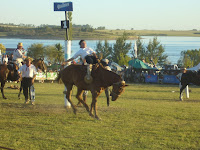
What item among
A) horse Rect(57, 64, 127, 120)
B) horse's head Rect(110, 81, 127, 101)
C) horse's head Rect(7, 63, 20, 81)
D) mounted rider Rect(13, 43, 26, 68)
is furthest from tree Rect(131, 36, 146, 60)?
horse's head Rect(110, 81, 127, 101)

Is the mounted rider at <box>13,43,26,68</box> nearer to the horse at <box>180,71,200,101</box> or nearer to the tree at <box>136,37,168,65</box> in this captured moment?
the horse at <box>180,71,200,101</box>

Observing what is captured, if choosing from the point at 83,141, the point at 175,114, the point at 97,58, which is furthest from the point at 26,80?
the point at 83,141

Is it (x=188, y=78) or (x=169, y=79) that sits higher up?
(x=188, y=78)

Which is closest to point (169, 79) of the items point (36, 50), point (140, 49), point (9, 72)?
point (9, 72)

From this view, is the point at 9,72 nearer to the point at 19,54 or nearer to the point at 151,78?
the point at 19,54

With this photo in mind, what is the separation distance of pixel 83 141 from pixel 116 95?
375 cm

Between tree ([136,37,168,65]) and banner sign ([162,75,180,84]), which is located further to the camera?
tree ([136,37,168,65])

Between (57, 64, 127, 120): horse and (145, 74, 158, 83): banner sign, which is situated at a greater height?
(57, 64, 127, 120): horse

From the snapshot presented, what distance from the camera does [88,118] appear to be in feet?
40.8

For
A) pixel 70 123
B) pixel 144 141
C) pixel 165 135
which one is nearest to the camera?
pixel 144 141

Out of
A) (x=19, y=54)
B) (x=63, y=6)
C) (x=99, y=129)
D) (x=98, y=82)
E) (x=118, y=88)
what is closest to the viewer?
(x=99, y=129)

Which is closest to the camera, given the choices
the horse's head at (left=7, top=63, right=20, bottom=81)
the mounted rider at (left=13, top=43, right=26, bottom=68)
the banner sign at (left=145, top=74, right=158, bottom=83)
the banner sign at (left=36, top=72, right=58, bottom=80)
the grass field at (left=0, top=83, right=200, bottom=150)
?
the grass field at (left=0, top=83, right=200, bottom=150)

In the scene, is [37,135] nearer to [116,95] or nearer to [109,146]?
[109,146]

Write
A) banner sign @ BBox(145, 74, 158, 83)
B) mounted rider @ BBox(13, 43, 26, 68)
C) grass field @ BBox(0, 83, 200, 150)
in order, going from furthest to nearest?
banner sign @ BBox(145, 74, 158, 83) < mounted rider @ BBox(13, 43, 26, 68) < grass field @ BBox(0, 83, 200, 150)
